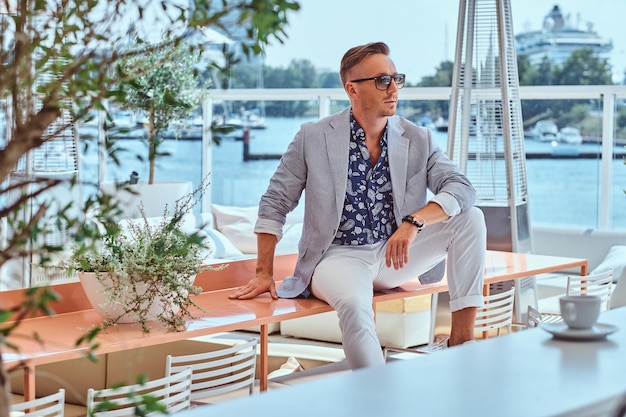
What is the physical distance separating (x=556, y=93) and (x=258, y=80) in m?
5.50

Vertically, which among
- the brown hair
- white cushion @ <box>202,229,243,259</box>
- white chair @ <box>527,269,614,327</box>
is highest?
the brown hair

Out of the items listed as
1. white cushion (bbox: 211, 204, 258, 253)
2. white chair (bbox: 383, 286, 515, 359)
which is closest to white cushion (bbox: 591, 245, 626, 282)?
white chair (bbox: 383, 286, 515, 359)

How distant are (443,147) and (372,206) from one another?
5.98 meters

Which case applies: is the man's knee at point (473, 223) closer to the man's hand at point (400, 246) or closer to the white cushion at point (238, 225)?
the man's hand at point (400, 246)

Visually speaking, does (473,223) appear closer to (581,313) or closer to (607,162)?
(581,313)

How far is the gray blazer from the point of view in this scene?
3631 mm

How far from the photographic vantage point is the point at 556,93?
25.4 ft

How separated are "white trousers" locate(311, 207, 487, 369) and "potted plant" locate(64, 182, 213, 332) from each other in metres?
0.57

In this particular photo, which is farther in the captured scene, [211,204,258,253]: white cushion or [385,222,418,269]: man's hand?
[211,204,258,253]: white cushion

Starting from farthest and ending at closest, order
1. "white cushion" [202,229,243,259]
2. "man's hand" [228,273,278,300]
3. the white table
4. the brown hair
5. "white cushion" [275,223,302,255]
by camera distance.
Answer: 1. "white cushion" [275,223,302,255]
2. "white cushion" [202,229,243,259]
3. the brown hair
4. "man's hand" [228,273,278,300]
5. the white table

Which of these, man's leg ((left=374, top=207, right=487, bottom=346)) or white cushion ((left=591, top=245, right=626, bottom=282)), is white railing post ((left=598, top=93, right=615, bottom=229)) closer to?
white cushion ((left=591, top=245, right=626, bottom=282))

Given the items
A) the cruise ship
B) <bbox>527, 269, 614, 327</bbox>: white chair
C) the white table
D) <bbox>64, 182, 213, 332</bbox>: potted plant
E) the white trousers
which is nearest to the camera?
the white table

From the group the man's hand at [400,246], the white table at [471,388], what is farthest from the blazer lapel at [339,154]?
the white table at [471,388]

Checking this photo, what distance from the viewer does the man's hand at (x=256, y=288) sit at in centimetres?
354
